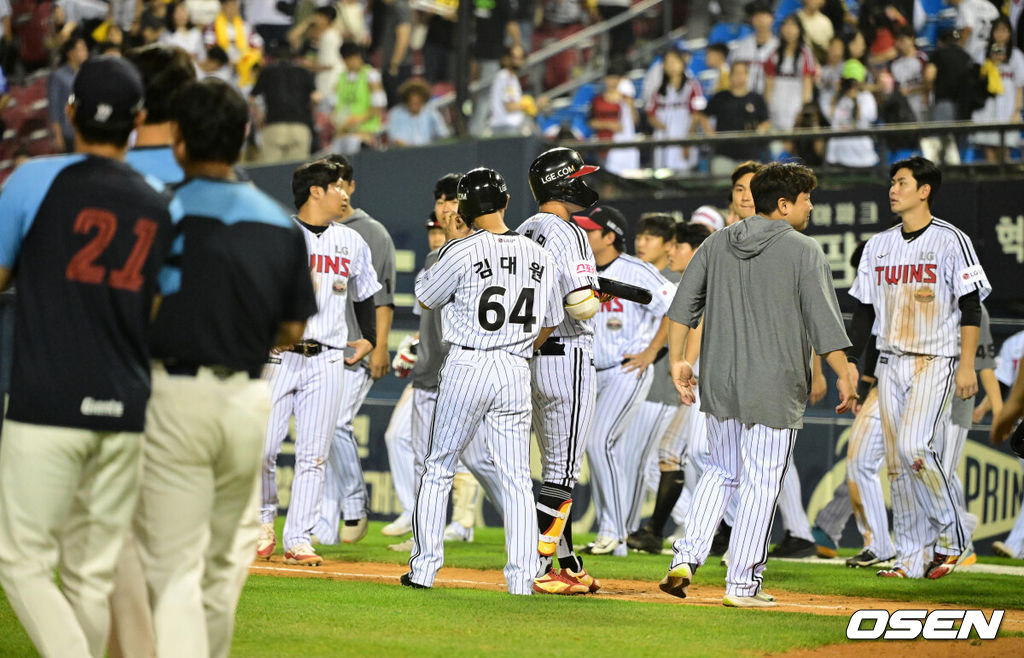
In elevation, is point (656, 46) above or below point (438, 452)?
above

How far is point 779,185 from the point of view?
7.27 m

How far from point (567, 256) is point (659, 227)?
3588 millimetres

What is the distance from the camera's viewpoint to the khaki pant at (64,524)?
400cm

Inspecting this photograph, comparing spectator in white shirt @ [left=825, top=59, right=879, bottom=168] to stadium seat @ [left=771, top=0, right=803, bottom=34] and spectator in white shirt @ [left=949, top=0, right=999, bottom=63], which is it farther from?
stadium seat @ [left=771, top=0, right=803, bottom=34]

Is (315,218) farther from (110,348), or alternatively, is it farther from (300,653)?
(110,348)

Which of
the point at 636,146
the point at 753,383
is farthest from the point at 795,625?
the point at 636,146

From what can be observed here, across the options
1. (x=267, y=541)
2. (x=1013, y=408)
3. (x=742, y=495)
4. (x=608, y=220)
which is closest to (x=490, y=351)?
(x=742, y=495)

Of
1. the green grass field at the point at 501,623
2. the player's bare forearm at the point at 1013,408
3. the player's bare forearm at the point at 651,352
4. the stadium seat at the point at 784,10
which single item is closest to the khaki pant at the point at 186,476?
the green grass field at the point at 501,623

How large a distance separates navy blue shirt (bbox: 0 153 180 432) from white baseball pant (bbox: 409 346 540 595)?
302 centimetres

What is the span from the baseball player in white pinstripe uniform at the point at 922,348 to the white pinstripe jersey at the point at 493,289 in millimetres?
2912

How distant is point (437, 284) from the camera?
7.04 m

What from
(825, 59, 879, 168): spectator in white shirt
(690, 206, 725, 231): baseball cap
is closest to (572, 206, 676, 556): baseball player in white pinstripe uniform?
(690, 206, 725, 231): baseball cap

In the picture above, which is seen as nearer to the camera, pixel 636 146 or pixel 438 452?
pixel 438 452

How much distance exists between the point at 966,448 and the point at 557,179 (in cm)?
611
